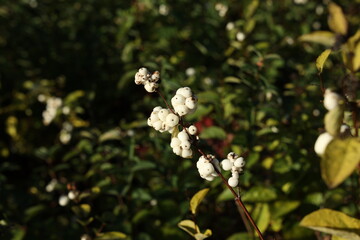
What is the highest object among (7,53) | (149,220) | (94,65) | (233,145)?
(7,53)

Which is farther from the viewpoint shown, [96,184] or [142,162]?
[96,184]

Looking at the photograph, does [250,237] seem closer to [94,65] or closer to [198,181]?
[198,181]

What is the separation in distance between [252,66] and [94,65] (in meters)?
2.62

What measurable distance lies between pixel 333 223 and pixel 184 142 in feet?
1.97

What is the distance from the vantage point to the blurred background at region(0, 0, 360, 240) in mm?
2398

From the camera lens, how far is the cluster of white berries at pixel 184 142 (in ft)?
4.46

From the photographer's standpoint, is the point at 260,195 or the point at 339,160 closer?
the point at 339,160

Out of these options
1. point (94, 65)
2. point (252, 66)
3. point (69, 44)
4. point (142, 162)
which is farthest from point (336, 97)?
Answer: point (69, 44)

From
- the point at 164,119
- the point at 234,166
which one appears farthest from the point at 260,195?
the point at 164,119

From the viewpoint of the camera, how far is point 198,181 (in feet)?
8.44

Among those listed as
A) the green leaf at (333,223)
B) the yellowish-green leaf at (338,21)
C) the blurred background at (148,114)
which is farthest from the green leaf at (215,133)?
the yellowish-green leaf at (338,21)

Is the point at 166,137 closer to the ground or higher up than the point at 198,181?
higher up

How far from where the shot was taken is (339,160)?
925mm

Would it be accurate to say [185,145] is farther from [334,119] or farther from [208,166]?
[334,119]
